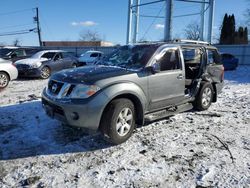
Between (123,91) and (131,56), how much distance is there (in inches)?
49.2

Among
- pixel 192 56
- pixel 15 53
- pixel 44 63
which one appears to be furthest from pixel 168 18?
pixel 192 56

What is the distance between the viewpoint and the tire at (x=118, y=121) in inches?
182

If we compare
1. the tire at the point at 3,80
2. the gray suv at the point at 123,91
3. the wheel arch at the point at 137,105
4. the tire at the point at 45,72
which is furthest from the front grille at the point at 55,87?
the tire at the point at 45,72

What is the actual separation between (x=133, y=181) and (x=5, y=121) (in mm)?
3706

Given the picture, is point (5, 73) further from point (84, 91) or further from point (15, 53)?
point (84, 91)

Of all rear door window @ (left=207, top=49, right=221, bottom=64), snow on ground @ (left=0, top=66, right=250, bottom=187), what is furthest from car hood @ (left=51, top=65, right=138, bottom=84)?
rear door window @ (left=207, top=49, right=221, bottom=64)

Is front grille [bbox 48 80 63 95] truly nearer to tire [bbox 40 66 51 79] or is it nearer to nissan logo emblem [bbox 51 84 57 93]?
nissan logo emblem [bbox 51 84 57 93]

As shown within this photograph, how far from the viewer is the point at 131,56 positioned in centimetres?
571

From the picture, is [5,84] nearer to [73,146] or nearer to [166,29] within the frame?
[73,146]

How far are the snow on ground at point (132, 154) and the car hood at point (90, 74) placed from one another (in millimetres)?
1144

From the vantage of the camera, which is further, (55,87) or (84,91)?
(55,87)

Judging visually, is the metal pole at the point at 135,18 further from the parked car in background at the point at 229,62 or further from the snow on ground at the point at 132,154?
the snow on ground at the point at 132,154

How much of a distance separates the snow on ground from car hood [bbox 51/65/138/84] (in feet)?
3.75

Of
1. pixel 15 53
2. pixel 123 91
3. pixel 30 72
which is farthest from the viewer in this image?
pixel 15 53
